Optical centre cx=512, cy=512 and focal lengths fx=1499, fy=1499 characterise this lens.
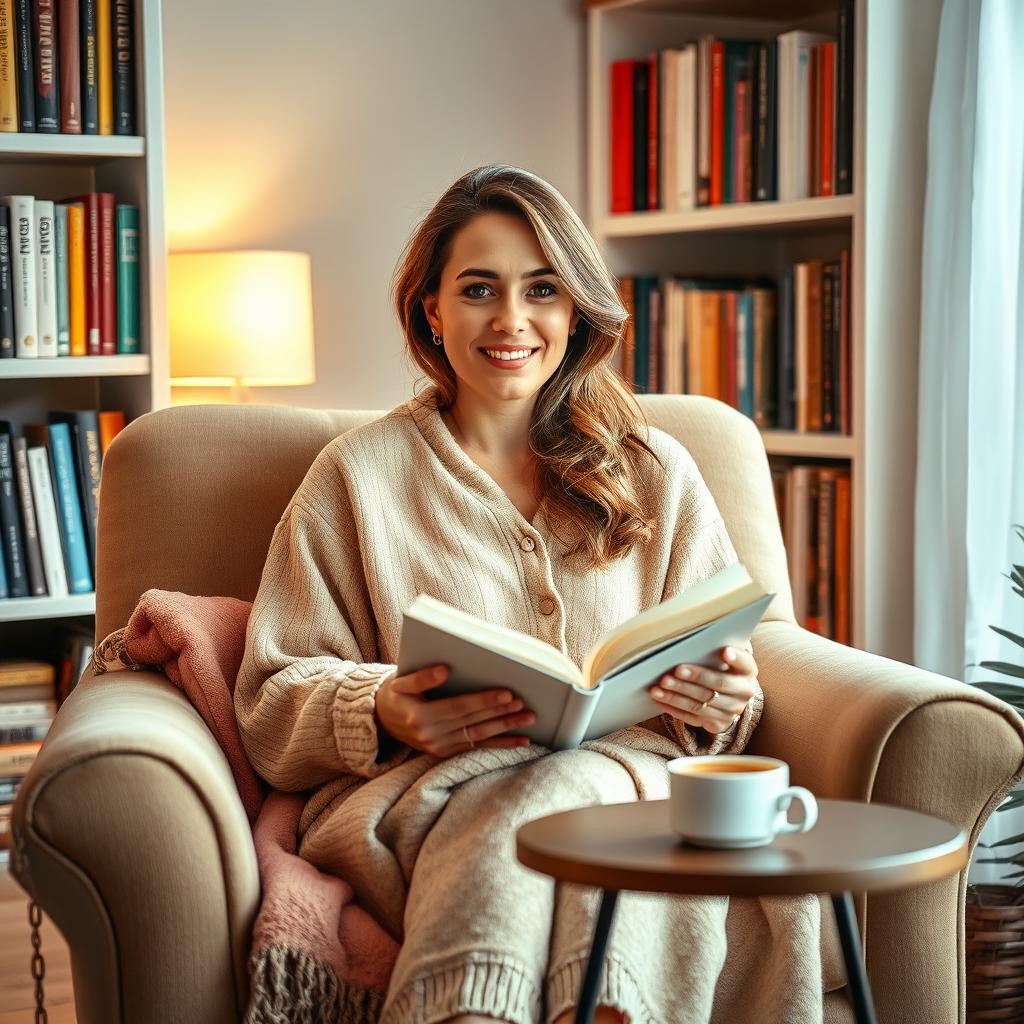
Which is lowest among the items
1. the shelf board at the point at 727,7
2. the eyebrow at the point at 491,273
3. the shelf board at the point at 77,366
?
the shelf board at the point at 77,366

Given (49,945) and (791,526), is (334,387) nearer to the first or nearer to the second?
(791,526)

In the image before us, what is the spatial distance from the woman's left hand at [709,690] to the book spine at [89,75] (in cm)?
168

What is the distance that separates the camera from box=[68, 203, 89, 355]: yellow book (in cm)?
271

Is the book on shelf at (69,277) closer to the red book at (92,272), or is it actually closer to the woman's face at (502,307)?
the red book at (92,272)

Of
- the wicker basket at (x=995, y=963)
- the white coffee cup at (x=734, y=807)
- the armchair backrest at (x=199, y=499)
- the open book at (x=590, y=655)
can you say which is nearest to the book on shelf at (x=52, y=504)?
the armchair backrest at (x=199, y=499)

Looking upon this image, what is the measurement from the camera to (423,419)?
6.30ft

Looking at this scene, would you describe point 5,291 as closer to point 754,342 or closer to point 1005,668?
point 754,342

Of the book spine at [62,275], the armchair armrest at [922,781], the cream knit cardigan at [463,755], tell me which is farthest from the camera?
the book spine at [62,275]

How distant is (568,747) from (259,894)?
355 mm

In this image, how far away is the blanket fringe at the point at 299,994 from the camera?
138 cm

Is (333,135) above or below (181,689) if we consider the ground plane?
above

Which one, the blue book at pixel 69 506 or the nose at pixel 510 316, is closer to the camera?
the nose at pixel 510 316

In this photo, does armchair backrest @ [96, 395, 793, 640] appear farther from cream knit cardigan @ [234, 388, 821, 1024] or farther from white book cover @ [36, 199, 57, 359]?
white book cover @ [36, 199, 57, 359]

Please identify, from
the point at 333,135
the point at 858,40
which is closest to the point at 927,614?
the point at 858,40
